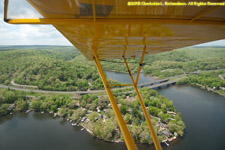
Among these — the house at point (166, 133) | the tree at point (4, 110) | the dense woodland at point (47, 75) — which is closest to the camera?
the house at point (166, 133)

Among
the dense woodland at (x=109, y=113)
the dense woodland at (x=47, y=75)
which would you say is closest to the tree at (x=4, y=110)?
the dense woodland at (x=109, y=113)

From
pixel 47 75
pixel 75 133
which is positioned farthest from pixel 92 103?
pixel 47 75

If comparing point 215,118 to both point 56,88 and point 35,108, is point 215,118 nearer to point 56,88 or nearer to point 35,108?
point 35,108

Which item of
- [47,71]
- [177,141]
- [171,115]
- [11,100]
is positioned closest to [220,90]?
[171,115]

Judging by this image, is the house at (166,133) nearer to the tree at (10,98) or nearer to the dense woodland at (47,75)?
the dense woodland at (47,75)

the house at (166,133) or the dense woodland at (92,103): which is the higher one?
the dense woodland at (92,103)

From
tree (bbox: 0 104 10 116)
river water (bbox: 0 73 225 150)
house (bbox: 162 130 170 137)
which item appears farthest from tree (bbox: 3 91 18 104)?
house (bbox: 162 130 170 137)

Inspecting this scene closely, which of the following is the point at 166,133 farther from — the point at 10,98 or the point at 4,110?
the point at 10,98

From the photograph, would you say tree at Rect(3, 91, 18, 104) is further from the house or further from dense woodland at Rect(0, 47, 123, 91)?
the house
